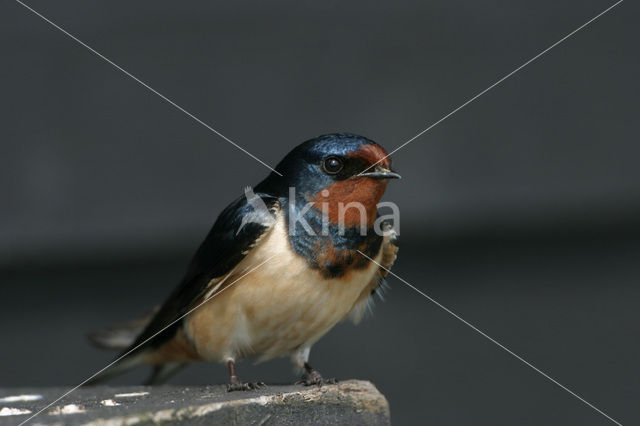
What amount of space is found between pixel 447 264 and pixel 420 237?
11cm

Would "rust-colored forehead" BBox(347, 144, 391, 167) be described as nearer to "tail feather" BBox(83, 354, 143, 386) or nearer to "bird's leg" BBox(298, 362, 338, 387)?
"bird's leg" BBox(298, 362, 338, 387)

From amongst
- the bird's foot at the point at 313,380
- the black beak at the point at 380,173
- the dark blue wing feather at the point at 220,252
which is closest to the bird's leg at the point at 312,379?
the bird's foot at the point at 313,380

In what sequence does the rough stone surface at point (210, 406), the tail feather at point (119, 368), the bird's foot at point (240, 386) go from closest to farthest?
the rough stone surface at point (210, 406), the bird's foot at point (240, 386), the tail feather at point (119, 368)

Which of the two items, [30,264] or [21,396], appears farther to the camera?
[30,264]

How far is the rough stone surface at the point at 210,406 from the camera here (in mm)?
1042

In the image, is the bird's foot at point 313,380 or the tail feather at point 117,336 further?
the tail feather at point 117,336

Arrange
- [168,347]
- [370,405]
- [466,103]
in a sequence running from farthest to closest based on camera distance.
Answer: [466,103], [168,347], [370,405]

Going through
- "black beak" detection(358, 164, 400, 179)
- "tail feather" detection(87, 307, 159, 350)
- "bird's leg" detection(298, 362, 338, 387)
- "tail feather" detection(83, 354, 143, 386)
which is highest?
"black beak" detection(358, 164, 400, 179)

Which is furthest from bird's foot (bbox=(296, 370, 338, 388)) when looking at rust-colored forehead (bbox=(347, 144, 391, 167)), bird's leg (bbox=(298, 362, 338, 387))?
rust-colored forehead (bbox=(347, 144, 391, 167))

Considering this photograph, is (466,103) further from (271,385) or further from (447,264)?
(271,385)

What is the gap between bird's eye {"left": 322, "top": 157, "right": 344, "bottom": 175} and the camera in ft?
4.17

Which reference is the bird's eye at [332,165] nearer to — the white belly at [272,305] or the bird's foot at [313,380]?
the white belly at [272,305]

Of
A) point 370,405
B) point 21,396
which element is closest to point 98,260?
point 21,396

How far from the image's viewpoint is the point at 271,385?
1.32m
